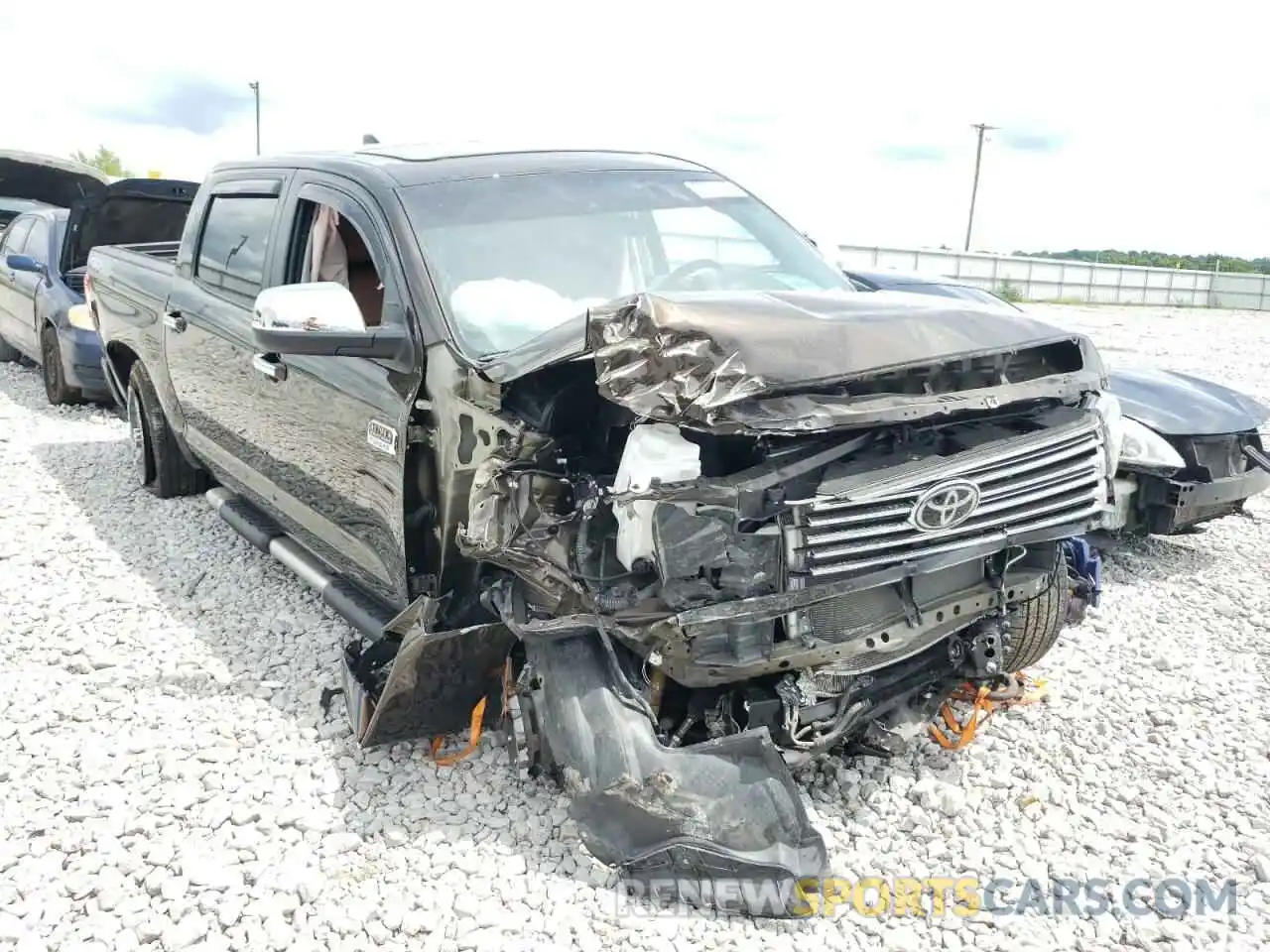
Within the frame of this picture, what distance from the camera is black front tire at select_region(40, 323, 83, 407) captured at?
8805mm

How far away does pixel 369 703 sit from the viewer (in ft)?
10.8

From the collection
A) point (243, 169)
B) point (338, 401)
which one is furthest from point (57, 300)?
point (338, 401)

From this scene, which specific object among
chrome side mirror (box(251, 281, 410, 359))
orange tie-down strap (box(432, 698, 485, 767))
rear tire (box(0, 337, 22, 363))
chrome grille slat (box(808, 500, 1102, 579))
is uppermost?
chrome side mirror (box(251, 281, 410, 359))

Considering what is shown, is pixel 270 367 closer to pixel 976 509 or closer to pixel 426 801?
pixel 426 801

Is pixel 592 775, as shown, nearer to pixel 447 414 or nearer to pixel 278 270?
pixel 447 414

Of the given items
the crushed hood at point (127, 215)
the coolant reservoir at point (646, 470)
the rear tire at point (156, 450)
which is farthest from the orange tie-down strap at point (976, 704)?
the crushed hood at point (127, 215)

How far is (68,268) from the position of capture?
902cm

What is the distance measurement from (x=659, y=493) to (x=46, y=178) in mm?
12800

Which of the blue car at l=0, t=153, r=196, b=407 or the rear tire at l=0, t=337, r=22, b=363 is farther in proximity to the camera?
the rear tire at l=0, t=337, r=22, b=363

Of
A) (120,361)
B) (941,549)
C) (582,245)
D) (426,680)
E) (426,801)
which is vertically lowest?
(426,801)

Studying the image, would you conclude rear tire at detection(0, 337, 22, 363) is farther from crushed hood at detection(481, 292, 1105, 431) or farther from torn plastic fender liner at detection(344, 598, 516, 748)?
crushed hood at detection(481, 292, 1105, 431)

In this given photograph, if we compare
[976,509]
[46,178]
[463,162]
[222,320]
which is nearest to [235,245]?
[222,320]

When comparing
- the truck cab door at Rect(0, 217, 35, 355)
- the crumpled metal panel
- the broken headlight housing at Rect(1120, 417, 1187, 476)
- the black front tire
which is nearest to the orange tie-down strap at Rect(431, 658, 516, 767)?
the crumpled metal panel

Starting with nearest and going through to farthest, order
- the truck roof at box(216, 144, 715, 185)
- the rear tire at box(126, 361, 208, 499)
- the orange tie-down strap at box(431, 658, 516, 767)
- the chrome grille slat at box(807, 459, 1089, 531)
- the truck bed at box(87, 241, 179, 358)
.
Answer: the chrome grille slat at box(807, 459, 1089, 531) < the orange tie-down strap at box(431, 658, 516, 767) < the truck roof at box(216, 144, 715, 185) < the truck bed at box(87, 241, 179, 358) < the rear tire at box(126, 361, 208, 499)
